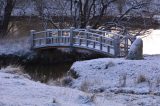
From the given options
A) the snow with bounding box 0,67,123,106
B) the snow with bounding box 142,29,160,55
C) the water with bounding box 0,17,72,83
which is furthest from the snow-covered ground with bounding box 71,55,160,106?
the snow with bounding box 142,29,160,55

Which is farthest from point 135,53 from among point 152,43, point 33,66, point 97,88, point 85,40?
point 152,43

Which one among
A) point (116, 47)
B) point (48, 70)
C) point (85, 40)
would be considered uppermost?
point (85, 40)

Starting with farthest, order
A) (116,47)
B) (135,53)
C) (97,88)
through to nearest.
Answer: (116,47)
(135,53)
(97,88)

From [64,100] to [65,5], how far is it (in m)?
25.3

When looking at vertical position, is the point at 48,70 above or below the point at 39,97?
below

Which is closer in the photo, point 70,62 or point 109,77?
point 109,77

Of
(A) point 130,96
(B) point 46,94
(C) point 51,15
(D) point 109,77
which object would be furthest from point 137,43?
(C) point 51,15

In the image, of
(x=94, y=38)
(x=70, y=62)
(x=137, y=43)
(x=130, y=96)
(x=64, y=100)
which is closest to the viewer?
(x=64, y=100)

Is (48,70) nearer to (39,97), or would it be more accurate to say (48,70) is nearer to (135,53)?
(135,53)

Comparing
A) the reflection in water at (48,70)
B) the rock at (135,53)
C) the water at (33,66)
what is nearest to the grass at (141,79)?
the rock at (135,53)

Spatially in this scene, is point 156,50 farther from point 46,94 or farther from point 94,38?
point 46,94

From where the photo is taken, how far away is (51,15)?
105 feet

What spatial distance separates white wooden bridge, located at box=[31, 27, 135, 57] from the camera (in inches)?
878

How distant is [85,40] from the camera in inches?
973
